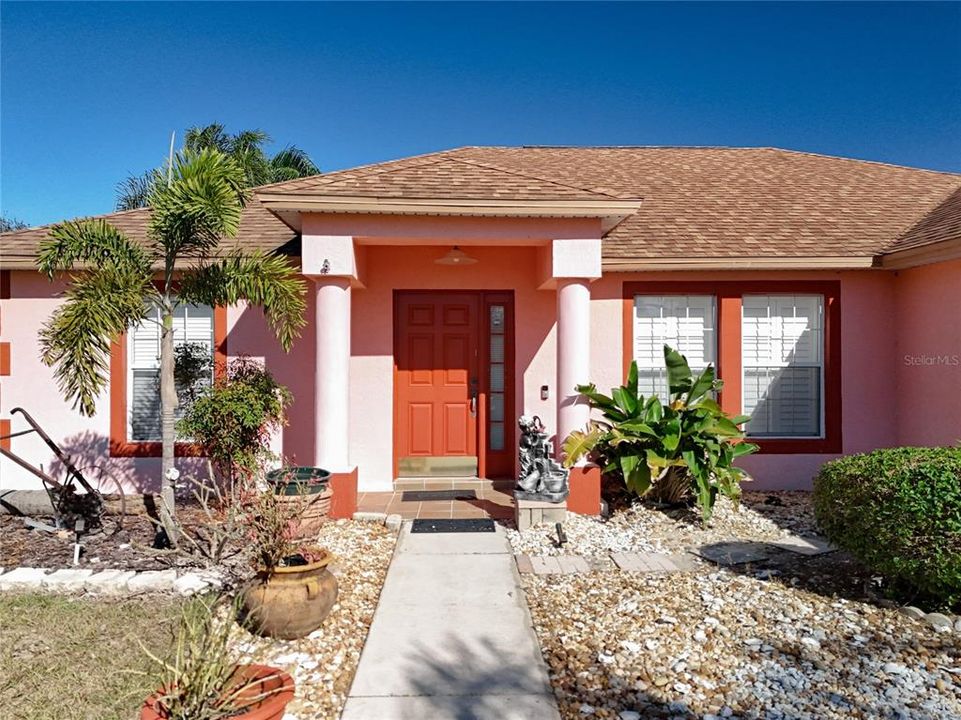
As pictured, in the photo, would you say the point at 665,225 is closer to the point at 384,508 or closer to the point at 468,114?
the point at 384,508

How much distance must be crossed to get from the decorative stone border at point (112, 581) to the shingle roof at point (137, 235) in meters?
4.21

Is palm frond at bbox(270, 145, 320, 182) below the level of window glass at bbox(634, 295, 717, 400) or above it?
above

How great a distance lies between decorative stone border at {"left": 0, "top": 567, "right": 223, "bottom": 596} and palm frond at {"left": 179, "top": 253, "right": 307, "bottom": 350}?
2507 millimetres

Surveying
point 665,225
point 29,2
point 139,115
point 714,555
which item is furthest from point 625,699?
point 139,115

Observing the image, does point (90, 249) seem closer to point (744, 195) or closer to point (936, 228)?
point (744, 195)

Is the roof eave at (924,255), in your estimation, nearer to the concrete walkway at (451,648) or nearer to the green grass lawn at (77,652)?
the concrete walkway at (451,648)

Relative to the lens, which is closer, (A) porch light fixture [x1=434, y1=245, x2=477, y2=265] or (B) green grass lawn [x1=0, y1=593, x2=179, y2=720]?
(B) green grass lawn [x1=0, y1=593, x2=179, y2=720]

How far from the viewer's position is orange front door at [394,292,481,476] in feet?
28.0

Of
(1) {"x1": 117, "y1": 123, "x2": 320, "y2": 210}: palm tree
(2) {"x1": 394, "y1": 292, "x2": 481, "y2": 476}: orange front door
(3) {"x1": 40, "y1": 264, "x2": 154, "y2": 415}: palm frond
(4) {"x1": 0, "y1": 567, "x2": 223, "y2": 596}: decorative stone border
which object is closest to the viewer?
(4) {"x1": 0, "y1": 567, "x2": 223, "y2": 596}: decorative stone border

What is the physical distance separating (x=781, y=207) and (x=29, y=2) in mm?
10856

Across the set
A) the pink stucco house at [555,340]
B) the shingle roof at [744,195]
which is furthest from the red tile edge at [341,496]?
the shingle roof at [744,195]

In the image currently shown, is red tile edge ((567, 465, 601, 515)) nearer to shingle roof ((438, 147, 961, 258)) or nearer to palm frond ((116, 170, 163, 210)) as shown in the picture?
shingle roof ((438, 147, 961, 258))

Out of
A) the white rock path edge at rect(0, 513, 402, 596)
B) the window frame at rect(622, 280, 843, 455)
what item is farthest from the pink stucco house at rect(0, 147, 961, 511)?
the white rock path edge at rect(0, 513, 402, 596)

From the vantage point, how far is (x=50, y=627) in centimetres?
423
